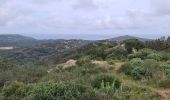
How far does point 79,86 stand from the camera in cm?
859

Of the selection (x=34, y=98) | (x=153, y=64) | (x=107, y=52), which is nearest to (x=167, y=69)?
(x=153, y=64)

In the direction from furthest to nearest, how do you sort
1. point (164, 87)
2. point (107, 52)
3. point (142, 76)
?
point (107, 52) < point (142, 76) < point (164, 87)

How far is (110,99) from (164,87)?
365cm

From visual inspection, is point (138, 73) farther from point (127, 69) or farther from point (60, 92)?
point (60, 92)

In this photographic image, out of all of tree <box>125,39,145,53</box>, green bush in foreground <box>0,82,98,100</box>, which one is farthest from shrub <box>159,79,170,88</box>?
tree <box>125,39,145,53</box>

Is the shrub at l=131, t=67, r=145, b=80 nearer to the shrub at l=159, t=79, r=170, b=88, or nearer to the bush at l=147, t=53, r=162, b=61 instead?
the shrub at l=159, t=79, r=170, b=88

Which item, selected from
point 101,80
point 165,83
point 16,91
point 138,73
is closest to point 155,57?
point 138,73

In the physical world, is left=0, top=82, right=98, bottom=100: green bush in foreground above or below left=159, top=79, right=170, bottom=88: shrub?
above

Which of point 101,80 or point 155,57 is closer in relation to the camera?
point 101,80

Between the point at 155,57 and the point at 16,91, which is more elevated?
the point at 155,57

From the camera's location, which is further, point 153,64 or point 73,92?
point 153,64

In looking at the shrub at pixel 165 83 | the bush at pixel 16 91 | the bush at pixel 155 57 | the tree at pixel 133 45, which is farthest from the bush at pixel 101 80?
the tree at pixel 133 45

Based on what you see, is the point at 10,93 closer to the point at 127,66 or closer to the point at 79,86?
the point at 79,86

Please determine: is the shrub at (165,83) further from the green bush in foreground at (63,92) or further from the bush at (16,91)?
the bush at (16,91)
